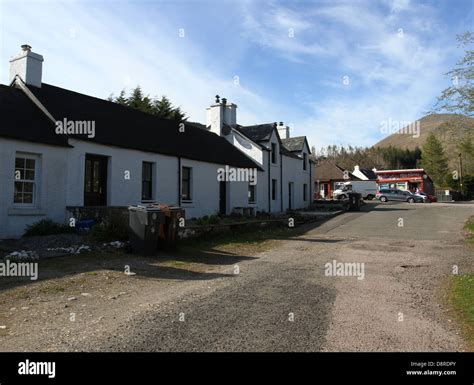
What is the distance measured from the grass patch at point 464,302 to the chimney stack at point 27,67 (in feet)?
52.7

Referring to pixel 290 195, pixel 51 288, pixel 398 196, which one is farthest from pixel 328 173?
pixel 51 288

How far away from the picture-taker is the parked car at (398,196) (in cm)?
4412

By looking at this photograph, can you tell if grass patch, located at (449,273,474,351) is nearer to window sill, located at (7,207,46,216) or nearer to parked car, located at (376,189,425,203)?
window sill, located at (7,207,46,216)

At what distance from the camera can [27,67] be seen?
594 inches

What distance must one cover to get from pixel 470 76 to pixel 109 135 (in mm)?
13598

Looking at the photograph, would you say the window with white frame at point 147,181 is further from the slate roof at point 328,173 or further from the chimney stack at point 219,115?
the slate roof at point 328,173

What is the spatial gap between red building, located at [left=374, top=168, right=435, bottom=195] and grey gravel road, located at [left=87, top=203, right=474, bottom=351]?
56453 mm

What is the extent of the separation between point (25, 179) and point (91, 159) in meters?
2.76

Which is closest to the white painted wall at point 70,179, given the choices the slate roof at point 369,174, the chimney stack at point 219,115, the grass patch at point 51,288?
the grass patch at point 51,288

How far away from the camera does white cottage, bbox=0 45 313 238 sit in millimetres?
12414

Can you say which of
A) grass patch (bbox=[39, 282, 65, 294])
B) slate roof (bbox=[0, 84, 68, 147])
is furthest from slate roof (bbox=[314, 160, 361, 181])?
grass patch (bbox=[39, 282, 65, 294])
